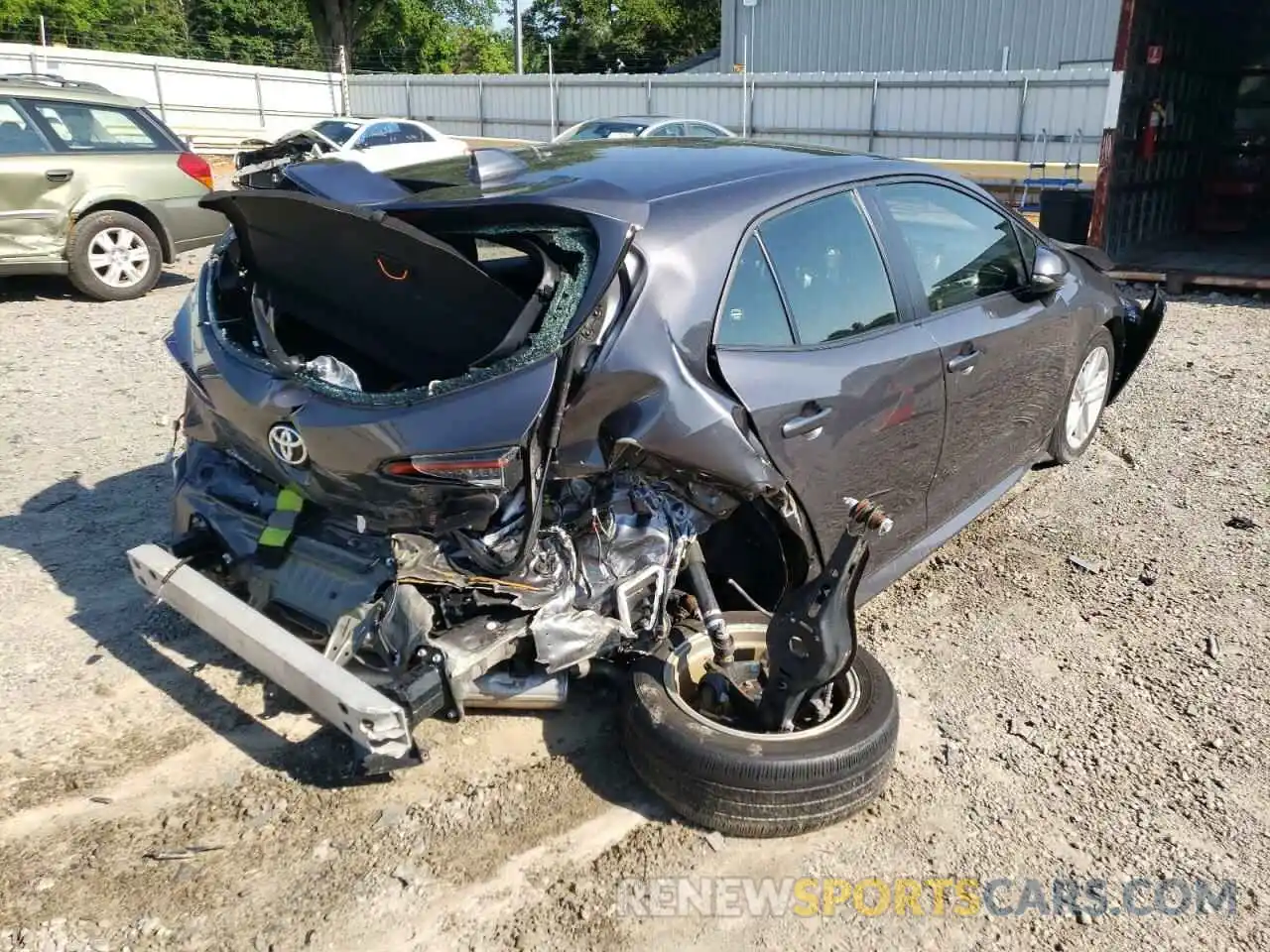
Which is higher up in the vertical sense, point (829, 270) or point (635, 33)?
point (635, 33)

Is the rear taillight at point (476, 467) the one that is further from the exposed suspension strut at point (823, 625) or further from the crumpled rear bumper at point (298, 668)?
the exposed suspension strut at point (823, 625)

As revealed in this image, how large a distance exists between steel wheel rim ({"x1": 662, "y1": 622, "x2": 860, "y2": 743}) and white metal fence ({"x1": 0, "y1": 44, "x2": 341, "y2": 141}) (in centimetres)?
2912

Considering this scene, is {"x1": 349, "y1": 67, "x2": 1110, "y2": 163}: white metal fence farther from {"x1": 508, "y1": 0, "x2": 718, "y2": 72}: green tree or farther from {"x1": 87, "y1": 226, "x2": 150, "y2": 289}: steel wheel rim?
{"x1": 508, "y1": 0, "x2": 718, "y2": 72}: green tree

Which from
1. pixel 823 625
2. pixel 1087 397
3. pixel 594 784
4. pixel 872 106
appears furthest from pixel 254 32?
pixel 823 625

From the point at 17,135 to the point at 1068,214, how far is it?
34.0ft

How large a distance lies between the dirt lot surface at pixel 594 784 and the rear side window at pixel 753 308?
1305mm

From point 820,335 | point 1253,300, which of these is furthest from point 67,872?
point 1253,300

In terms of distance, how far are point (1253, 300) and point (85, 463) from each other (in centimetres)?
1037

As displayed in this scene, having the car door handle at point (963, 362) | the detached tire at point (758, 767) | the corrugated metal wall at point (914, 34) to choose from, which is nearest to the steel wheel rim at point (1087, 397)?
the car door handle at point (963, 362)

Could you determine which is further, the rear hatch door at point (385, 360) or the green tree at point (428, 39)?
the green tree at point (428, 39)

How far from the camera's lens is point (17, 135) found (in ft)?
29.5

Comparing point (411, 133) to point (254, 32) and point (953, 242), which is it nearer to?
point (953, 242)

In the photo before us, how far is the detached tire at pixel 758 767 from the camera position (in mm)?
2746

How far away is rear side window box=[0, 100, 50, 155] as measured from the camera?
8.90 metres
